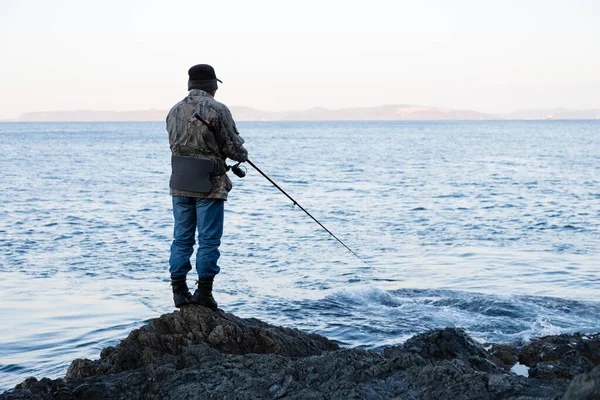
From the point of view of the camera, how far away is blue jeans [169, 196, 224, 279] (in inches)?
249

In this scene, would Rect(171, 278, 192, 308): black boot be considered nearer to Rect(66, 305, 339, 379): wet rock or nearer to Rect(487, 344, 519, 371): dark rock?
Rect(66, 305, 339, 379): wet rock

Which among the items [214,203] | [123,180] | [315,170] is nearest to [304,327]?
[214,203]

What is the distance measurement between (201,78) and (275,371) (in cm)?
280

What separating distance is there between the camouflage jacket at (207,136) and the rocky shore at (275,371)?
112 cm

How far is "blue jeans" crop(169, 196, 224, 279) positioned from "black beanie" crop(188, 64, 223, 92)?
973 millimetres

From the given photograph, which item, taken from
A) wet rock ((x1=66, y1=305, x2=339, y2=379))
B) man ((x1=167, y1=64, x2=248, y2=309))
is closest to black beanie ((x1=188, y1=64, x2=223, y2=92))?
man ((x1=167, y1=64, x2=248, y2=309))

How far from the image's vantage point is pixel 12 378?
748 cm

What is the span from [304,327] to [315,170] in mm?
30097

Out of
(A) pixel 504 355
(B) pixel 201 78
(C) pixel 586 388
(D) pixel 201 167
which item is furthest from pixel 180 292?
(C) pixel 586 388

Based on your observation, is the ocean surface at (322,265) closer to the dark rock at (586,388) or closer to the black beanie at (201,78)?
the black beanie at (201,78)

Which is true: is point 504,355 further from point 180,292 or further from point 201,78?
point 201,78

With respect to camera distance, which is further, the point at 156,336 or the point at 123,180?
the point at 123,180

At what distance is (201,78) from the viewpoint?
21.1 feet

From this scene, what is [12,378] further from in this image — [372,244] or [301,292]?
[372,244]
